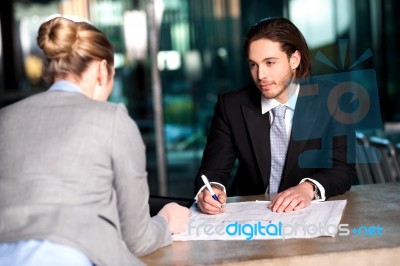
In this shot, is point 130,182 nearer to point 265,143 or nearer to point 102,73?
point 102,73

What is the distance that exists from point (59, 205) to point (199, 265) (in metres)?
0.40

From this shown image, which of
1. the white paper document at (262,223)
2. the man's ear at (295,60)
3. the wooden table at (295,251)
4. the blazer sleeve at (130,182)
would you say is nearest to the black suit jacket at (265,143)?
the man's ear at (295,60)

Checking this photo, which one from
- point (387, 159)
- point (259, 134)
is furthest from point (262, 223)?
point (387, 159)

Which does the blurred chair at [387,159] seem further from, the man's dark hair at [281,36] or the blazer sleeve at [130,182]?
the blazer sleeve at [130,182]

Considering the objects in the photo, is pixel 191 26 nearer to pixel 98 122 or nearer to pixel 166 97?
pixel 166 97

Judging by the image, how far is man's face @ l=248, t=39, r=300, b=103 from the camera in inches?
109

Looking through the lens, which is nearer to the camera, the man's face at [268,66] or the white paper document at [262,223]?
the white paper document at [262,223]

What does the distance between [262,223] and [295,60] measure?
983 mm

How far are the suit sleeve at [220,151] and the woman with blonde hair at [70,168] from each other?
1103 millimetres

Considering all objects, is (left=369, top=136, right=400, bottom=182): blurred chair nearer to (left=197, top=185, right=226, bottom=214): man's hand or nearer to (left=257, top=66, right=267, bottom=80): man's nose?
(left=257, top=66, right=267, bottom=80): man's nose

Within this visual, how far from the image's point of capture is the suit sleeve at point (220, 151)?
115 inches

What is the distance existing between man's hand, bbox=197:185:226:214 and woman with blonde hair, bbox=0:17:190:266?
0.55 meters

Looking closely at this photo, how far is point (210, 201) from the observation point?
2361mm

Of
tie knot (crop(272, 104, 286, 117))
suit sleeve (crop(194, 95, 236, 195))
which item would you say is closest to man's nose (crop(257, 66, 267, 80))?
tie knot (crop(272, 104, 286, 117))
